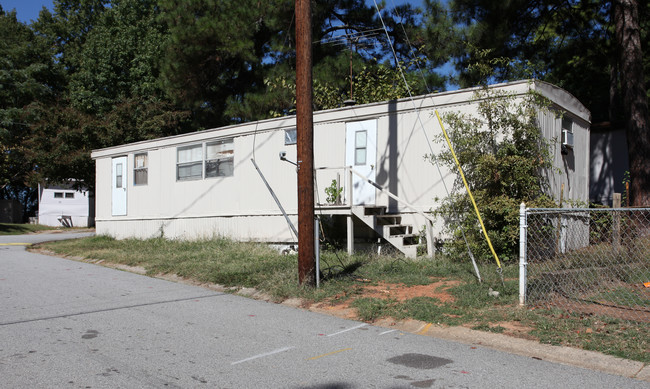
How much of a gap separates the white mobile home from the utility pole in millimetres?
825

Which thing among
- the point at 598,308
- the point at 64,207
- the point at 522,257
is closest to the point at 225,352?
the point at 522,257

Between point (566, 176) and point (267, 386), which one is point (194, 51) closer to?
point (566, 176)

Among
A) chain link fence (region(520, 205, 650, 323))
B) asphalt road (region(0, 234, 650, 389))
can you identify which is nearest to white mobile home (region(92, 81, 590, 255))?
chain link fence (region(520, 205, 650, 323))

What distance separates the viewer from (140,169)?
16.1 m

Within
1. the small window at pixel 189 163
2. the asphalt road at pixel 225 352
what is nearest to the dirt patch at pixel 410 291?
the asphalt road at pixel 225 352

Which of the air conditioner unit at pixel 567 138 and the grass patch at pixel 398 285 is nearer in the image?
the grass patch at pixel 398 285

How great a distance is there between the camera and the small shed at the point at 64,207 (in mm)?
33500

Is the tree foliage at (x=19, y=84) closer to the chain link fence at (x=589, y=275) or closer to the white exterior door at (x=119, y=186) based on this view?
the white exterior door at (x=119, y=186)

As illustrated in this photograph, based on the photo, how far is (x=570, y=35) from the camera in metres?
17.1

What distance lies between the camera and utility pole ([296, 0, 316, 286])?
8055 mm

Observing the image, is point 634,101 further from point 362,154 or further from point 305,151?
point 305,151

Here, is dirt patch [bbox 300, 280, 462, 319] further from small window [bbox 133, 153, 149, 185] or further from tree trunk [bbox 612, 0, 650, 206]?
small window [bbox 133, 153, 149, 185]

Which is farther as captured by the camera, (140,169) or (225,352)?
(140,169)

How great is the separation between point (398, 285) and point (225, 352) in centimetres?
369
